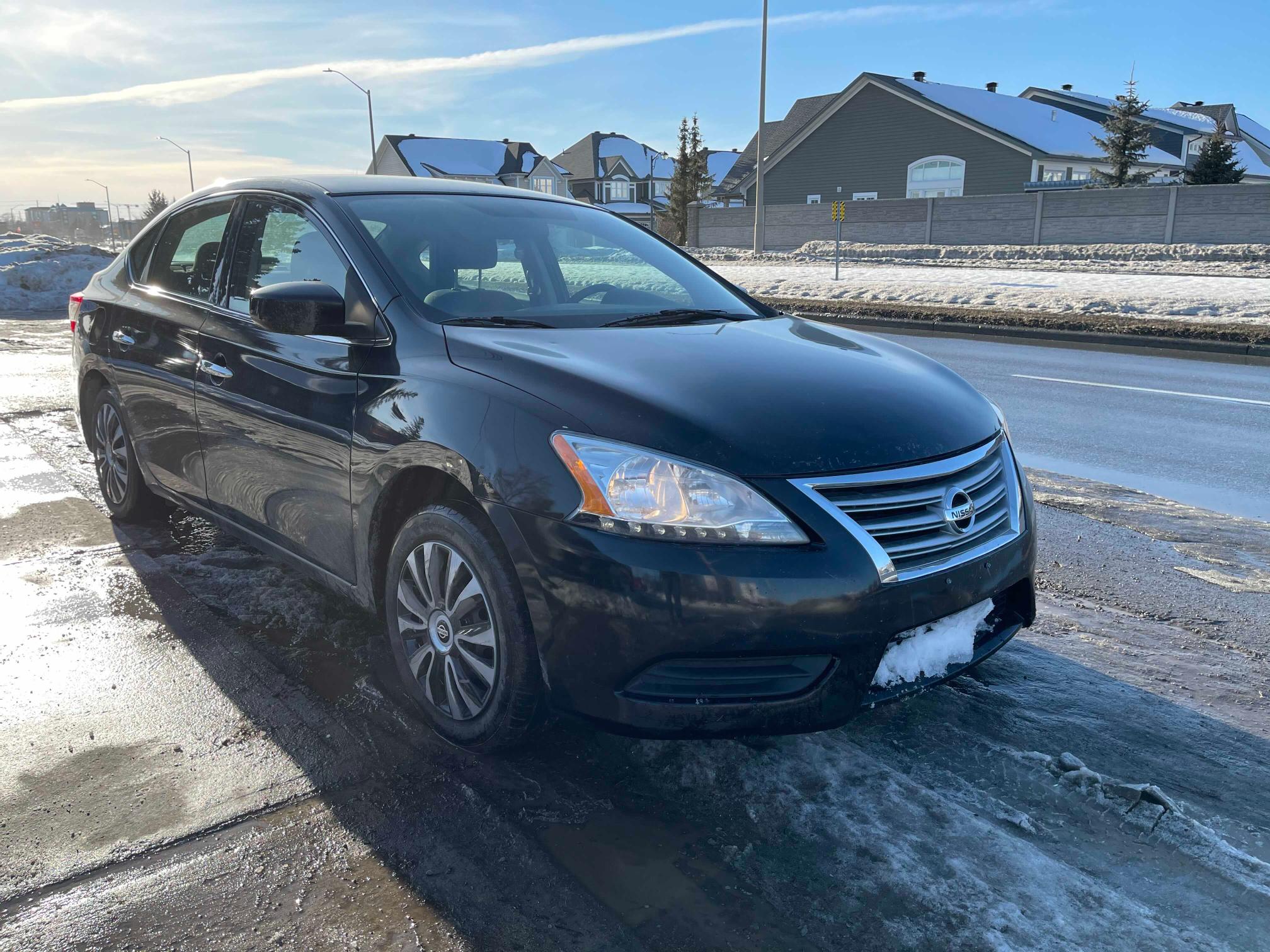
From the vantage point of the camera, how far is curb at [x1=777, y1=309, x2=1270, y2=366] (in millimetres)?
12562

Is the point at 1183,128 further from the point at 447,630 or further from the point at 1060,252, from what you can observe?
the point at 447,630

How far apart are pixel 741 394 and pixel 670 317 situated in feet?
3.18

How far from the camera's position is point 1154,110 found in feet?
185

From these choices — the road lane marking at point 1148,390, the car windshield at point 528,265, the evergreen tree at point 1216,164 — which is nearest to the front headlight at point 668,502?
the car windshield at point 528,265

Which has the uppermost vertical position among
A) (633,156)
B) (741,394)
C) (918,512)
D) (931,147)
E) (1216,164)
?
(633,156)

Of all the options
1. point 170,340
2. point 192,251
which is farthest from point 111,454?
point 192,251

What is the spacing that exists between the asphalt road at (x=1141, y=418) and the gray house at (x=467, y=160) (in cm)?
6064

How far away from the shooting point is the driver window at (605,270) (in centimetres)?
397

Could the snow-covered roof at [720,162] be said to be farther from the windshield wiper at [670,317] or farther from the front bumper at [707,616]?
the front bumper at [707,616]

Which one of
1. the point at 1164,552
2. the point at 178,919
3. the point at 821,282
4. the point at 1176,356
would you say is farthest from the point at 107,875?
the point at 821,282

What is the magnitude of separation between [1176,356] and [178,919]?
43.6ft

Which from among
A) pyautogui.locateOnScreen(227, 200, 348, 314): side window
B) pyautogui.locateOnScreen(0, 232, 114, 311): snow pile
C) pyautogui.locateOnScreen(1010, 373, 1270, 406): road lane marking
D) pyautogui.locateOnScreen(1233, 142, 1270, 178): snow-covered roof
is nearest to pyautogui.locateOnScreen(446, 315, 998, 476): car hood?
pyautogui.locateOnScreen(227, 200, 348, 314): side window

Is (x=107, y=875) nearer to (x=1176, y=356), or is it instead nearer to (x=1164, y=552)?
(x=1164, y=552)

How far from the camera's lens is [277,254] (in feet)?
12.7
